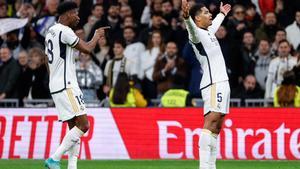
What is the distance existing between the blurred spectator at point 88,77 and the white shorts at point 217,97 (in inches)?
328

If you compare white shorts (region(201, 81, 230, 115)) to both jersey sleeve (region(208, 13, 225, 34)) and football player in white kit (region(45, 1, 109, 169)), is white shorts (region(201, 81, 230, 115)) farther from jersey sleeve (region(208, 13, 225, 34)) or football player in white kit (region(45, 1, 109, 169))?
football player in white kit (region(45, 1, 109, 169))

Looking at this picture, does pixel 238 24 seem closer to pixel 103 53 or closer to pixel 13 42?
pixel 103 53

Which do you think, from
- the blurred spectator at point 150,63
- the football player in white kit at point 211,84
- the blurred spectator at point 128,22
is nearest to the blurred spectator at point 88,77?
the blurred spectator at point 150,63

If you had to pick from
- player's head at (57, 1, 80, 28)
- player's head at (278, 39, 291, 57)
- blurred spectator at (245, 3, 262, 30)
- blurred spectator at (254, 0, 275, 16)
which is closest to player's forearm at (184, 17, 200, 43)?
player's head at (57, 1, 80, 28)

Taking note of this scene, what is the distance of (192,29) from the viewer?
1505 cm

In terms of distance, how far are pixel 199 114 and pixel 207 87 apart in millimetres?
6172

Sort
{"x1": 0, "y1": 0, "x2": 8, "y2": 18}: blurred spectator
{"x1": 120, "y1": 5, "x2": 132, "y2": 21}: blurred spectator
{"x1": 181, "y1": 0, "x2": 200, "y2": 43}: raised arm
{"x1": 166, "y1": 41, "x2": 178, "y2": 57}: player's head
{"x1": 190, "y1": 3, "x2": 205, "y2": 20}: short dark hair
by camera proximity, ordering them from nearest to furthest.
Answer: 1. {"x1": 181, "y1": 0, "x2": 200, "y2": 43}: raised arm
2. {"x1": 190, "y1": 3, "x2": 205, "y2": 20}: short dark hair
3. {"x1": 166, "y1": 41, "x2": 178, "y2": 57}: player's head
4. {"x1": 120, "y1": 5, "x2": 132, "y2": 21}: blurred spectator
5. {"x1": 0, "y1": 0, "x2": 8, "y2": 18}: blurred spectator

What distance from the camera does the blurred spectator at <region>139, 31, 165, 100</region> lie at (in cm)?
2358

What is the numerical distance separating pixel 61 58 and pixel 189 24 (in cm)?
211

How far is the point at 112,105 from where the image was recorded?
2284 cm

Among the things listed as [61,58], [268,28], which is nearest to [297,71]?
[268,28]

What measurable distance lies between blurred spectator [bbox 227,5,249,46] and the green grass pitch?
4.38 metres

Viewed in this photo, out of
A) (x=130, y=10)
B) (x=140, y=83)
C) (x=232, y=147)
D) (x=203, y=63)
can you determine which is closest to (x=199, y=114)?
(x=232, y=147)

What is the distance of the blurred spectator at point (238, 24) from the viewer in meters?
23.9
